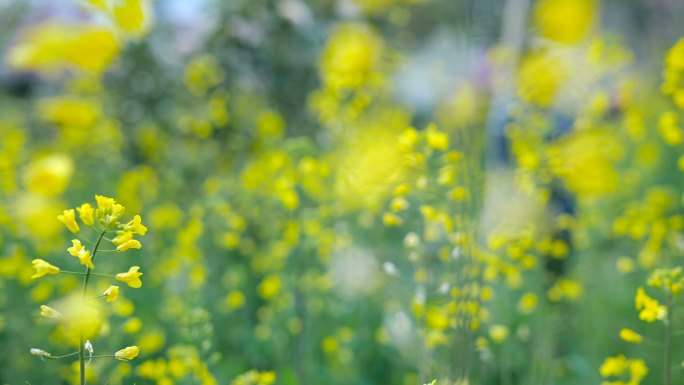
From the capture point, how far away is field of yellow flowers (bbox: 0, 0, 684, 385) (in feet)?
4.82

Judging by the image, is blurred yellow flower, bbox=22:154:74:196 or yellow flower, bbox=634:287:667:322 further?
yellow flower, bbox=634:287:667:322

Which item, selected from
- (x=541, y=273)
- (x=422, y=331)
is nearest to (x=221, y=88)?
(x=541, y=273)

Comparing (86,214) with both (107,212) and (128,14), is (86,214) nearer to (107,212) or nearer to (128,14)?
(107,212)

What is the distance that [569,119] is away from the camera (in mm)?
4164

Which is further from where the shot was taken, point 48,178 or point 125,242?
point 125,242

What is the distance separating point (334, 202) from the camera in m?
3.77

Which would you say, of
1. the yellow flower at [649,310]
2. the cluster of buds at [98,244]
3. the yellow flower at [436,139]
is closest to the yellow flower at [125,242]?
the cluster of buds at [98,244]

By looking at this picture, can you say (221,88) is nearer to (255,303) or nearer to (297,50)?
(297,50)

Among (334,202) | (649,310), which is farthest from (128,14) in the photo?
(334,202)

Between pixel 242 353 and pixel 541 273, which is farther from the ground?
pixel 541 273

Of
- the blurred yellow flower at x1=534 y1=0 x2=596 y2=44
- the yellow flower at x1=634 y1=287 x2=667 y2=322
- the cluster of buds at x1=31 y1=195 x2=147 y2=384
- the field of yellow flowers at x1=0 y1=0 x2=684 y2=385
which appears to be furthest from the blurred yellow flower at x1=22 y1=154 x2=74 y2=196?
the yellow flower at x1=634 y1=287 x2=667 y2=322

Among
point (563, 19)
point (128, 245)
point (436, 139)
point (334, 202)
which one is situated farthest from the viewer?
point (334, 202)

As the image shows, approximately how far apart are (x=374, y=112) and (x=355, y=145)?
105 centimetres

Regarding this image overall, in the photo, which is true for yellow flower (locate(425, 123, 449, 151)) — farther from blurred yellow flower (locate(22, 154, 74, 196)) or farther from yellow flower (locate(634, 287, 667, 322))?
blurred yellow flower (locate(22, 154, 74, 196))
